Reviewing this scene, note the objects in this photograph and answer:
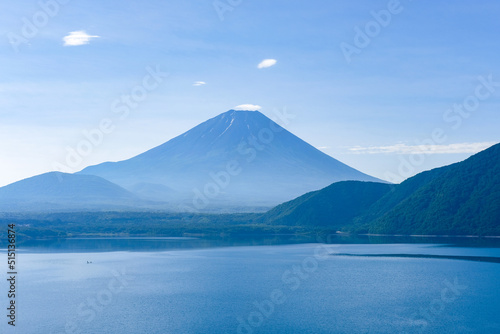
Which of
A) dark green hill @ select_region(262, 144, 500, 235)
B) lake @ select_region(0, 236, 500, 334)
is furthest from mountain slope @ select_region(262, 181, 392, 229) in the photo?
lake @ select_region(0, 236, 500, 334)

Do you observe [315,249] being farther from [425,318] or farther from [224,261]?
[425,318]

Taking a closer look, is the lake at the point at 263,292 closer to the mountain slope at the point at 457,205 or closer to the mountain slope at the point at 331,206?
the mountain slope at the point at 457,205

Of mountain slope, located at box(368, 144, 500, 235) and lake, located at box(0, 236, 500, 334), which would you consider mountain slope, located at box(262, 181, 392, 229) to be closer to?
mountain slope, located at box(368, 144, 500, 235)

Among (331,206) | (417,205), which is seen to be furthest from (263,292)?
(331,206)


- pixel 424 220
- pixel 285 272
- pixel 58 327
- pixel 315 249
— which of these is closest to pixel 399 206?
pixel 424 220

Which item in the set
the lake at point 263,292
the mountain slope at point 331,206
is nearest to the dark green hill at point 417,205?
the mountain slope at point 331,206

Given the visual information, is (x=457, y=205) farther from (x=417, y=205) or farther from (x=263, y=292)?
(x=263, y=292)
